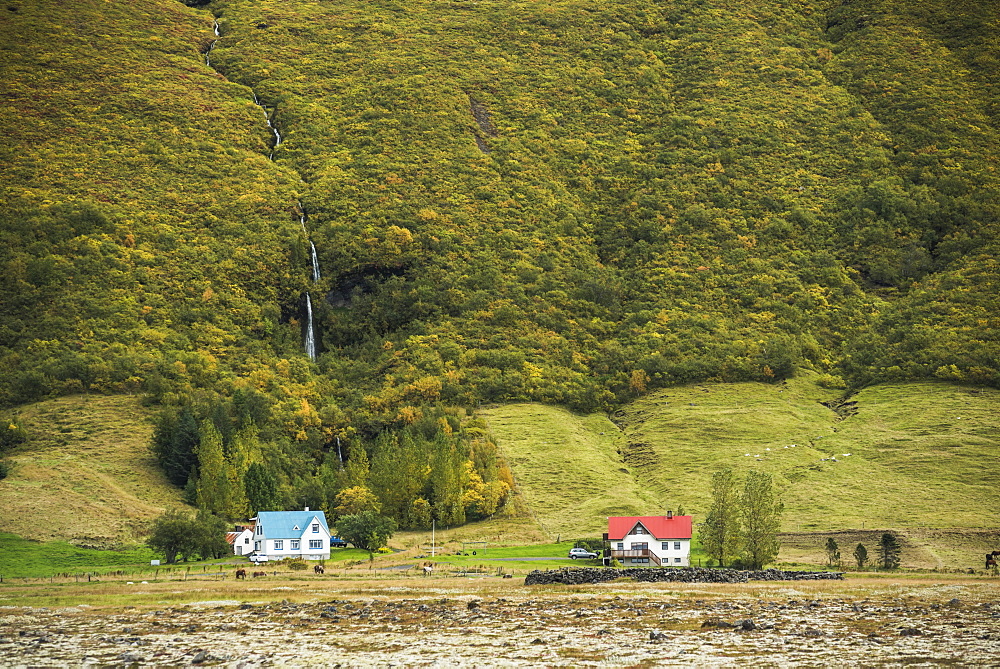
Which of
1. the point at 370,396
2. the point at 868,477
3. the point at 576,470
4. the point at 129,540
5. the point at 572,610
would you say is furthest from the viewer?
the point at 370,396

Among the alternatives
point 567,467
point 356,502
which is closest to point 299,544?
point 356,502

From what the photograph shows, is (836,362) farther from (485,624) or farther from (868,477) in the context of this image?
(485,624)

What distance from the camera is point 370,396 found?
504ft

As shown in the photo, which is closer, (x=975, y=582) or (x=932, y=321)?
(x=975, y=582)

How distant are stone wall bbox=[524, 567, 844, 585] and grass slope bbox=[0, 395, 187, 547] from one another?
4364cm

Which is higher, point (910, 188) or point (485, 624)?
point (910, 188)

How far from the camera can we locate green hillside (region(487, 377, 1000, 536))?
11262 centimetres

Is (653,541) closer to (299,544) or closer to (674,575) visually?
(674,575)

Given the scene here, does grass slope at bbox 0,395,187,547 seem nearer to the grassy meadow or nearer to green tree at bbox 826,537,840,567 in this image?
the grassy meadow

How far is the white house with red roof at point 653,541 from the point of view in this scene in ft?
309

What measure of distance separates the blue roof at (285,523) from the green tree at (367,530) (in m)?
3.06

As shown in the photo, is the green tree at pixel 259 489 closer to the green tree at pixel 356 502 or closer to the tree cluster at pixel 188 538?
the green tree at pixel 356 502

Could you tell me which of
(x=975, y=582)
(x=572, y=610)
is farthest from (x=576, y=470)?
(x=572, y=610)

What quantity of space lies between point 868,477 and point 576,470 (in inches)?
1273
